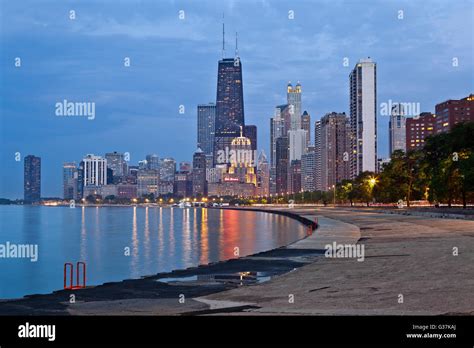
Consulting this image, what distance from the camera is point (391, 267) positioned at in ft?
81.4

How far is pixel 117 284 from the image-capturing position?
77.0 ft

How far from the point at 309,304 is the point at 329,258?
13877 millimetres

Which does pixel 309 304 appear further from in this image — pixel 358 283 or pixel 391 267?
pixel 391 267

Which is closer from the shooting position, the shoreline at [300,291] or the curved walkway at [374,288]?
the curved walkway at [374,288]

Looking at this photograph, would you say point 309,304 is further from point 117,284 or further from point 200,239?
point 200,239

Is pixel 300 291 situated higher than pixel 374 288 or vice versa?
pixel 374 288

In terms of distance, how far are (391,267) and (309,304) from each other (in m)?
9.23

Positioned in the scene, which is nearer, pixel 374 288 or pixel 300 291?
pixel 374 288

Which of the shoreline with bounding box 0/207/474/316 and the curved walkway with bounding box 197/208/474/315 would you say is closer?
the curved walkway with bounding box 197/208/474/315
